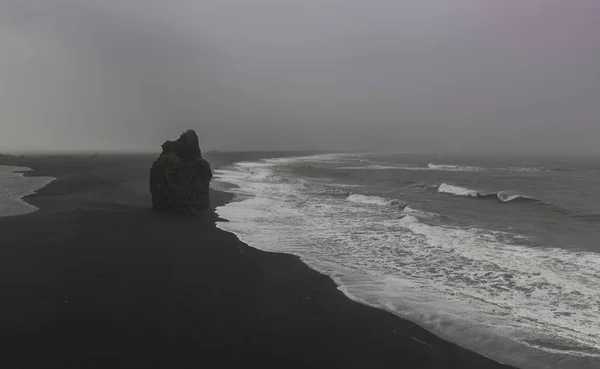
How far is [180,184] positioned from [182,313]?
12.7 metres

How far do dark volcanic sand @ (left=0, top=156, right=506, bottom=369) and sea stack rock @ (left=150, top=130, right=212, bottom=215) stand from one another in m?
5.77

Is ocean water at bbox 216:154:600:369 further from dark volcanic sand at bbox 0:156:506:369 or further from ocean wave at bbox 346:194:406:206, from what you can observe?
dark volcanic sand at bbox 0:156:506:369

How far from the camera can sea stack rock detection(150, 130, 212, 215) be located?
63.4 ft

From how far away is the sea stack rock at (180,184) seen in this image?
19.3 metres

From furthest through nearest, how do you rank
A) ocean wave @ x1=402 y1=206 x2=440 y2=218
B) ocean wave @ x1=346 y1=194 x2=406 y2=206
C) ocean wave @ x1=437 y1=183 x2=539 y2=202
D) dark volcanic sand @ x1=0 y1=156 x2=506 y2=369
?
ocean wave @ x1=437 y1=183 x2=539 y2=202
ocean wave @ x1=346 y1=194 x2=406 y2=206
ocean wave @ x1=402 y1=206 x2=440 y2=218
dark volcanic sand @ x1=0 y1=156 x2=506 y2=369

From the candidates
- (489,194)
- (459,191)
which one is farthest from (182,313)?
(459,191)

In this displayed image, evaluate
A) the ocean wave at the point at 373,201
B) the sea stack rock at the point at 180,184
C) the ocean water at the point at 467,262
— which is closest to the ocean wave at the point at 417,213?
the ocean water at the point at 467,262

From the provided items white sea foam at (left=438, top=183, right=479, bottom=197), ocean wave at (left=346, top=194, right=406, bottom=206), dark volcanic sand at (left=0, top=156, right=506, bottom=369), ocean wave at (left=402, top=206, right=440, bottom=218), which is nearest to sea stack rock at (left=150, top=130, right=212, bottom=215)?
dark volcanic sand at (left=0, top=156, right=506, bottom=369)

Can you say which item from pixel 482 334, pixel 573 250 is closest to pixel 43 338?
pixel 482 334

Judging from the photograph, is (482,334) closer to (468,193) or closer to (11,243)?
(11,243)

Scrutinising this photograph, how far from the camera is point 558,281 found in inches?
437

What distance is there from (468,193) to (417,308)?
93.9 feet

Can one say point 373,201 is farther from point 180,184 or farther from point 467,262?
point 467,262

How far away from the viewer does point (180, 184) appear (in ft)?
64.3
